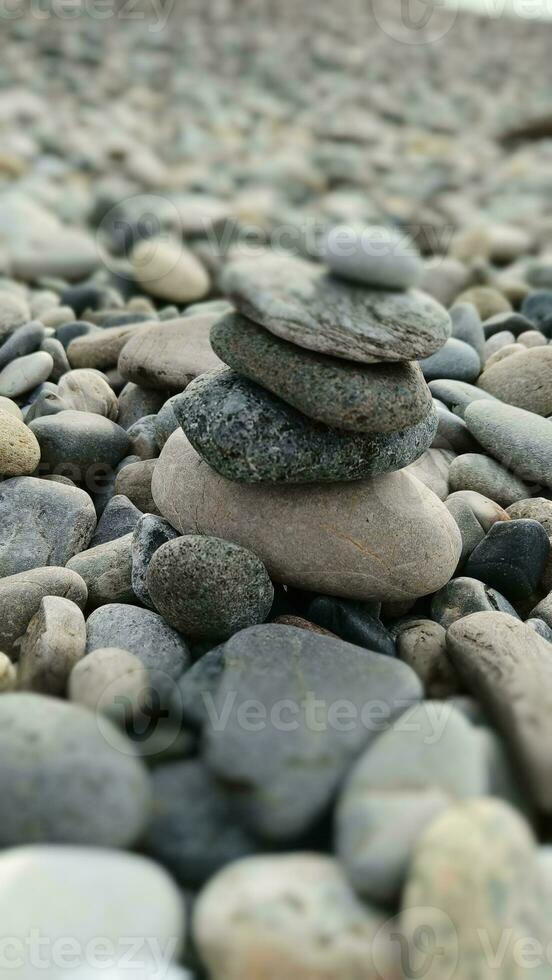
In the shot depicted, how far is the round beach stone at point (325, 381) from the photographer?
2.20 m

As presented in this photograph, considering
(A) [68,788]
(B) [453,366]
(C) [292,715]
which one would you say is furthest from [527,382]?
(A) [68,788]

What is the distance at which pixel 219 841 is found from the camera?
Result: 5.24 feet

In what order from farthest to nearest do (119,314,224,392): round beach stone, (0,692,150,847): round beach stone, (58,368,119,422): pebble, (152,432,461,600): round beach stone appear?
(58,368,119,422): pebble
(119,314,224,392): round beach stone
(152,432,461,600): round beach stone
(0,692,150,847): round beach stone

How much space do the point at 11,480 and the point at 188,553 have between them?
96cm

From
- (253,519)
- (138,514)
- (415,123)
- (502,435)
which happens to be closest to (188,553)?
(253,519)

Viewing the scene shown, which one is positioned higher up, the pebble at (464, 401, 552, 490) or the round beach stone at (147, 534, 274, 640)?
the pebble at (464, 401, 552, 490)

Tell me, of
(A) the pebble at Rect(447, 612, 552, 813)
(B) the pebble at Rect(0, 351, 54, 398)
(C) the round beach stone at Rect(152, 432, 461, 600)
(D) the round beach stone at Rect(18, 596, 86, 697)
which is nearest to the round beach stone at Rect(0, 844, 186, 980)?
(D) the round beach stone at Rect(18, 596, 86, 697)

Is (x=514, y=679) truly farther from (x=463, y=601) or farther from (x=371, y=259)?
(x=371, y=259)

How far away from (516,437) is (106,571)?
1.59 meters

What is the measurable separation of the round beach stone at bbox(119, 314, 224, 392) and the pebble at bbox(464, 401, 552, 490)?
41.9 inches

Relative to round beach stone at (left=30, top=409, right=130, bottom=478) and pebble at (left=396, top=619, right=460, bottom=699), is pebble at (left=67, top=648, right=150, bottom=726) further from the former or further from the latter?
round beach stone at (left=30, top=409, right=130, bottom=478)

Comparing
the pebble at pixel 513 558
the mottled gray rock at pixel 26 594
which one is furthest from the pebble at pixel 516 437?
the mottled gray rock at pixel 26 594

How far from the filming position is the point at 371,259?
2.05 m

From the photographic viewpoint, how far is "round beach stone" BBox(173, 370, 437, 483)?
2.33 m
